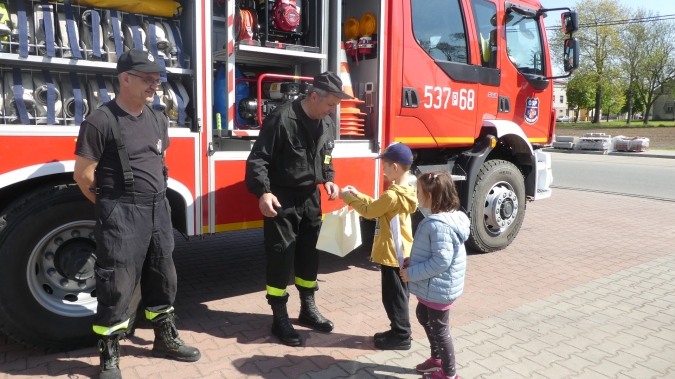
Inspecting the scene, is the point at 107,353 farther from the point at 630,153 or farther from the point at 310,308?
the point at 630,153

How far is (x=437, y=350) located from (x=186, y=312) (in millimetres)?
2048

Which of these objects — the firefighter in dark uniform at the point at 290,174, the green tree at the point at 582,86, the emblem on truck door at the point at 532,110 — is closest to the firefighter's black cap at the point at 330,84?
the firefighter in dark uniform at the point at 290,174

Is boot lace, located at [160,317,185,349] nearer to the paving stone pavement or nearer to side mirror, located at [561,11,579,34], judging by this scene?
the paving stone pavement

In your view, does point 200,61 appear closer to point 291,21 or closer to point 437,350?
point 291,21

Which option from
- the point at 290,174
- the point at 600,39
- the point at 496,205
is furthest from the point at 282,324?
the point at 600,39

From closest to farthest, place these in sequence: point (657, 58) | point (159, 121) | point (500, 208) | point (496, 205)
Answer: point (159, 121), point (496, 205), point (500, 208), point (657, 58)

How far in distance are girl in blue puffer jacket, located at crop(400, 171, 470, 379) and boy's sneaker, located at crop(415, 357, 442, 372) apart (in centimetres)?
14

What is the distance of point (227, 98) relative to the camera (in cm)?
381

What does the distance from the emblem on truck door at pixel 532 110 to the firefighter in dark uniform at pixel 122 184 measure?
443cm

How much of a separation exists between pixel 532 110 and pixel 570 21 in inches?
41.1

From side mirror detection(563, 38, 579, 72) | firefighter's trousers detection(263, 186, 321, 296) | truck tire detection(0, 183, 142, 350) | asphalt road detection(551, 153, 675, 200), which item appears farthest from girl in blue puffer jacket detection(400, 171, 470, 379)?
asphalt road detection(551, 153, 675, 200)

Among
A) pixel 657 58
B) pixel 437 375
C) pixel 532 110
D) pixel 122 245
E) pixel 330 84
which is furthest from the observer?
pixel 657 58

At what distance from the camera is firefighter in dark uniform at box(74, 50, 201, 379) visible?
287 cm

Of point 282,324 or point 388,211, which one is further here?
point 282,324
